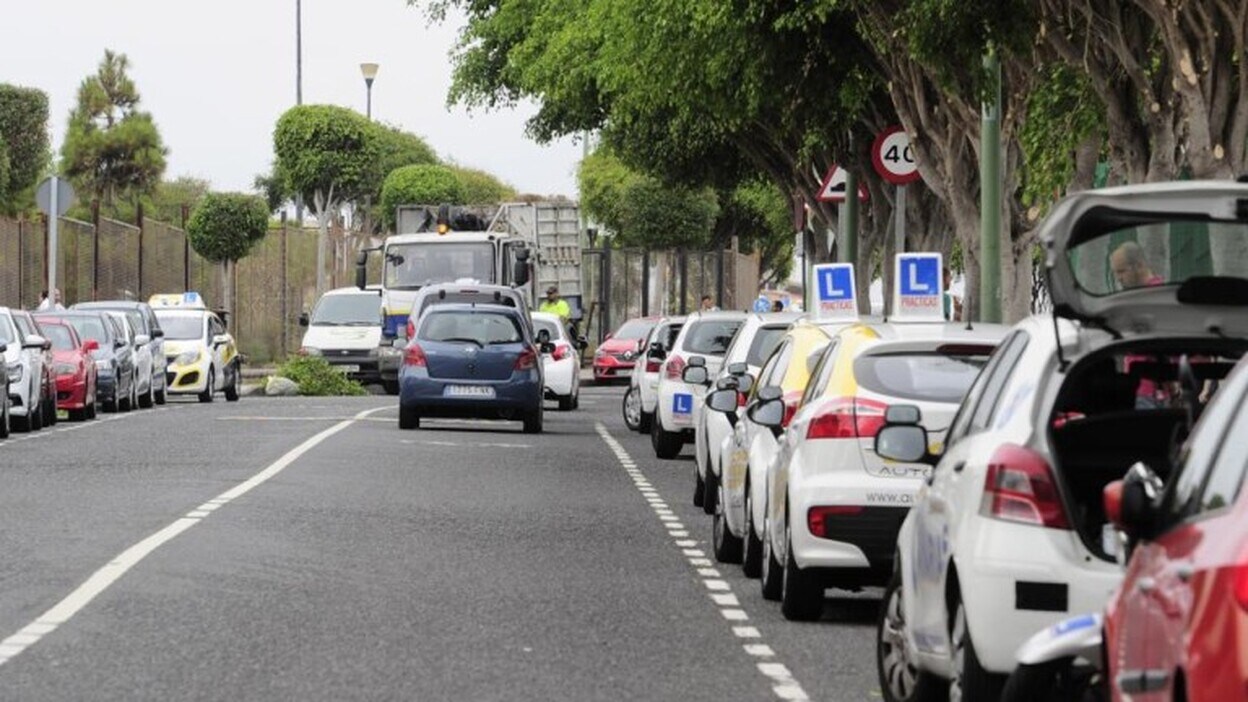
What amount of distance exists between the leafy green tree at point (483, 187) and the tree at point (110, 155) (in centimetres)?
6349

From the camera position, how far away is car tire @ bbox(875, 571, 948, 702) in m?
10.7

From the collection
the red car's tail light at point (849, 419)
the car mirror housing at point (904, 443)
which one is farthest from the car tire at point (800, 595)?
the car mirror housing at point (904, 443)

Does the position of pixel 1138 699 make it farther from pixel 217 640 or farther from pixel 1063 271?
pixel 217 640

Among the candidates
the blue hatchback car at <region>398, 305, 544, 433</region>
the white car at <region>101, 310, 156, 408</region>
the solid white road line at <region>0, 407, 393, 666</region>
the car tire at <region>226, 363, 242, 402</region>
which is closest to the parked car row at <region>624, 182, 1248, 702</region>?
the solid white road line at <region>0, 407, 393, 666</region>

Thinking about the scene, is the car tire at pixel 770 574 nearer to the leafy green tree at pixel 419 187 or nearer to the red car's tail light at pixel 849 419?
the red car's tail light at pixel 849 419

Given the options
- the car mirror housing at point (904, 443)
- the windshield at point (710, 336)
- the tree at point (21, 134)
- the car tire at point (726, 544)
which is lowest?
the car tire at point (726, 544)

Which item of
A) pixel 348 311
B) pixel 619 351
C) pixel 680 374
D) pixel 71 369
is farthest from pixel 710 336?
pixel 619 351

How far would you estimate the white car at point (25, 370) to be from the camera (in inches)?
1401

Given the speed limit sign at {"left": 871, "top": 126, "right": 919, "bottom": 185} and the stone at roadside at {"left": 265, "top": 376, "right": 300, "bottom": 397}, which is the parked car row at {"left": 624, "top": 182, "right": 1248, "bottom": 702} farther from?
the stone at roadside at {"left": 265, "top": 376, "right": 300, "bottom": 397}

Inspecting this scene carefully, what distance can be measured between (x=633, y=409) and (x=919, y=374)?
2502 centimetres

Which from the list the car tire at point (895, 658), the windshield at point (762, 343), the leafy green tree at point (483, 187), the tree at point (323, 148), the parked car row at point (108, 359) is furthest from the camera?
the leafy green tree at point (483, 187)

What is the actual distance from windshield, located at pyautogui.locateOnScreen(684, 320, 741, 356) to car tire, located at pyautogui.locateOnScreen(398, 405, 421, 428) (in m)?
5.38

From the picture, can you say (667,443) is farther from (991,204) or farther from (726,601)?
(726,601)

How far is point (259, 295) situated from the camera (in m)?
73.8
